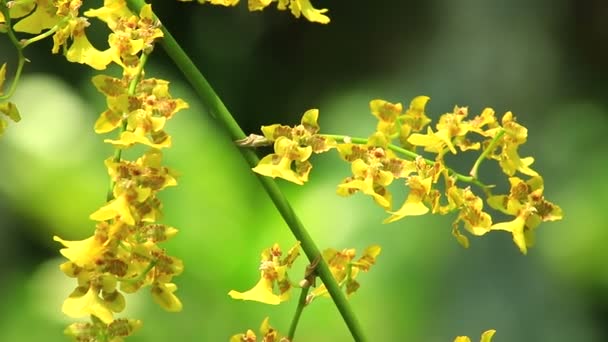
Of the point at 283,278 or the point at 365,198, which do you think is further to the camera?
the point at 365,198

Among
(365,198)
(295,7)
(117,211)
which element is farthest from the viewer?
(365,198)

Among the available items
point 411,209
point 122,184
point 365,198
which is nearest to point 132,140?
point 122,184

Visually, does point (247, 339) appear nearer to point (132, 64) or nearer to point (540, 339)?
point (132, 64)

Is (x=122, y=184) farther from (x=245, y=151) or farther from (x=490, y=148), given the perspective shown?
(x=490, y=148)

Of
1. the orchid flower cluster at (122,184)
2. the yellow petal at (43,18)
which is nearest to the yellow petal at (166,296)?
the orchid flower cluster at (122,184)

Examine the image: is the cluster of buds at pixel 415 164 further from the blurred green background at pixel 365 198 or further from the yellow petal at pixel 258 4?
the blurred green background at pixel 365 198

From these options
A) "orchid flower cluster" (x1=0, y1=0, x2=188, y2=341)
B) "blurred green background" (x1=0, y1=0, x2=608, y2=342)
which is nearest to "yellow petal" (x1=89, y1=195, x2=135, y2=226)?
"orchid flower cluster" (x1=0, y1=0, x2=188, y2=341)

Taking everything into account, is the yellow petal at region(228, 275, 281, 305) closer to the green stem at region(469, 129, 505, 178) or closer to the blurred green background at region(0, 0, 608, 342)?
the green stem at region(469, 129, 505, 178)
